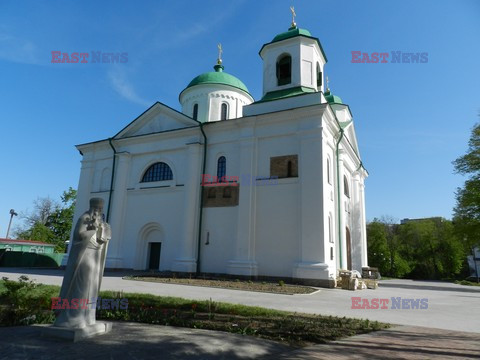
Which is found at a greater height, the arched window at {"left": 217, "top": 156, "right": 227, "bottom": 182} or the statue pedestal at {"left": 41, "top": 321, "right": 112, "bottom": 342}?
the arched window at {"left": 217, "top": 156, "right": 227, "bottom": 182}

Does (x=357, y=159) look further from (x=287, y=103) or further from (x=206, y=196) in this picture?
(x=206, y=196)

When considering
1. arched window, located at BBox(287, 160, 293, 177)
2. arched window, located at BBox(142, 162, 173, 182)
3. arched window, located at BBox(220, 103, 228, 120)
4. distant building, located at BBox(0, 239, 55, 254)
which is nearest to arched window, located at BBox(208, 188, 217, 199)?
arched window, located at BBox(142, 162, 173, 182)

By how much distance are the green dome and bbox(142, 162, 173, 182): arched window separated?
785 centimetres

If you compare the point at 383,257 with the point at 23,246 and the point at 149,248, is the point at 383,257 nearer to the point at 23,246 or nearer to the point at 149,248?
the point at 149,248

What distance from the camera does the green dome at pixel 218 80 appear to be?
26.2 metres

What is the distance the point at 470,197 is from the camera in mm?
23141

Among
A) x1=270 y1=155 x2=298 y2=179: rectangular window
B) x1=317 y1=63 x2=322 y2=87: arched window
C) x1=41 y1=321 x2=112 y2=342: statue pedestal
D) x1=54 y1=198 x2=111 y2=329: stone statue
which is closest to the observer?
x1=41 y1=321 x2=112 y2=342: statue pedestal

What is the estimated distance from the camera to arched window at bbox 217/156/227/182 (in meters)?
20.2

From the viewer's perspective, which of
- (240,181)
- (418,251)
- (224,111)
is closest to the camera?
(240,181)

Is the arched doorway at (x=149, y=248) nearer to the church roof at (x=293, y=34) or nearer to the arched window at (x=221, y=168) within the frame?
the arched window at (x=221, y=168)

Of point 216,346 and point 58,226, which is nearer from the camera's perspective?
point 216,346

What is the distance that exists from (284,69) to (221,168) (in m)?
7.75

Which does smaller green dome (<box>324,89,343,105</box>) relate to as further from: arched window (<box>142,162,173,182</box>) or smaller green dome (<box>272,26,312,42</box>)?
arched window (<box>142,162,173,182</box>)

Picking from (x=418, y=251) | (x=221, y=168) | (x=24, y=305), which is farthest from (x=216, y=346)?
(x=418, y=251)
